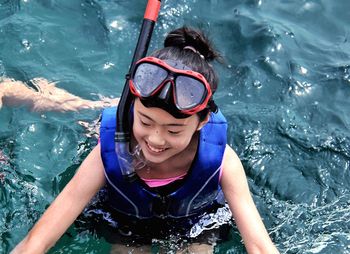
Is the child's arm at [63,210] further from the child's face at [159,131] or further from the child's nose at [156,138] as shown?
the child's nose at [156,138]

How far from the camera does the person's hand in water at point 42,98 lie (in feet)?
17.6

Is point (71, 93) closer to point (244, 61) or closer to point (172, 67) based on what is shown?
point (244, 61)

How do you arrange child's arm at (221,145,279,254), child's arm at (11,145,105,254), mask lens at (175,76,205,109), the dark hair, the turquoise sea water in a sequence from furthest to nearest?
1. the turquoise sea water
2. child's arm at (221,145,279,254)
3. child's arm at (11,145,105,254)
4. the dark hair
5. mask lens at (175,76,205,109)

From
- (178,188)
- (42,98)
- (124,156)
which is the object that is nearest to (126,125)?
(124,156)

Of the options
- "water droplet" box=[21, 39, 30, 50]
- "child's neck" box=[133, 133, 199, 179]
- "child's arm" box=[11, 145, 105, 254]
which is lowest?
"water droplet" box=[21, 39, 30, 50]

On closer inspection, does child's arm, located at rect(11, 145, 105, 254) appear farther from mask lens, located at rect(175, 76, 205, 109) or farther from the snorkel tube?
mask lens, located at rect(175, 76, 205, 109)

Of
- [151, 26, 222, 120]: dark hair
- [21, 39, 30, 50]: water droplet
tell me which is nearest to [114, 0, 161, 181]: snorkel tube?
[151, 26, 222, 120]: dark hair

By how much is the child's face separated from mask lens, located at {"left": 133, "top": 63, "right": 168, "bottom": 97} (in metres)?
0.09

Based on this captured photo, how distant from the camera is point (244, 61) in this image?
6.17 meters

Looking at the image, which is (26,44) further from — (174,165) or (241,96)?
(174,165)

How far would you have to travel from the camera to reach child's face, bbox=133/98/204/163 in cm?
335

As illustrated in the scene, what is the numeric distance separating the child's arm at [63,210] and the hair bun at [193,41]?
83 cm

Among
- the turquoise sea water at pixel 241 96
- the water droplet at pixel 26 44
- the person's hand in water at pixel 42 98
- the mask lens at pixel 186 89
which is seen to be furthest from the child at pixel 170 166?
the water droplet at pixel 26 44

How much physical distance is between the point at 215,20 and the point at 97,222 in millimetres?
3008
